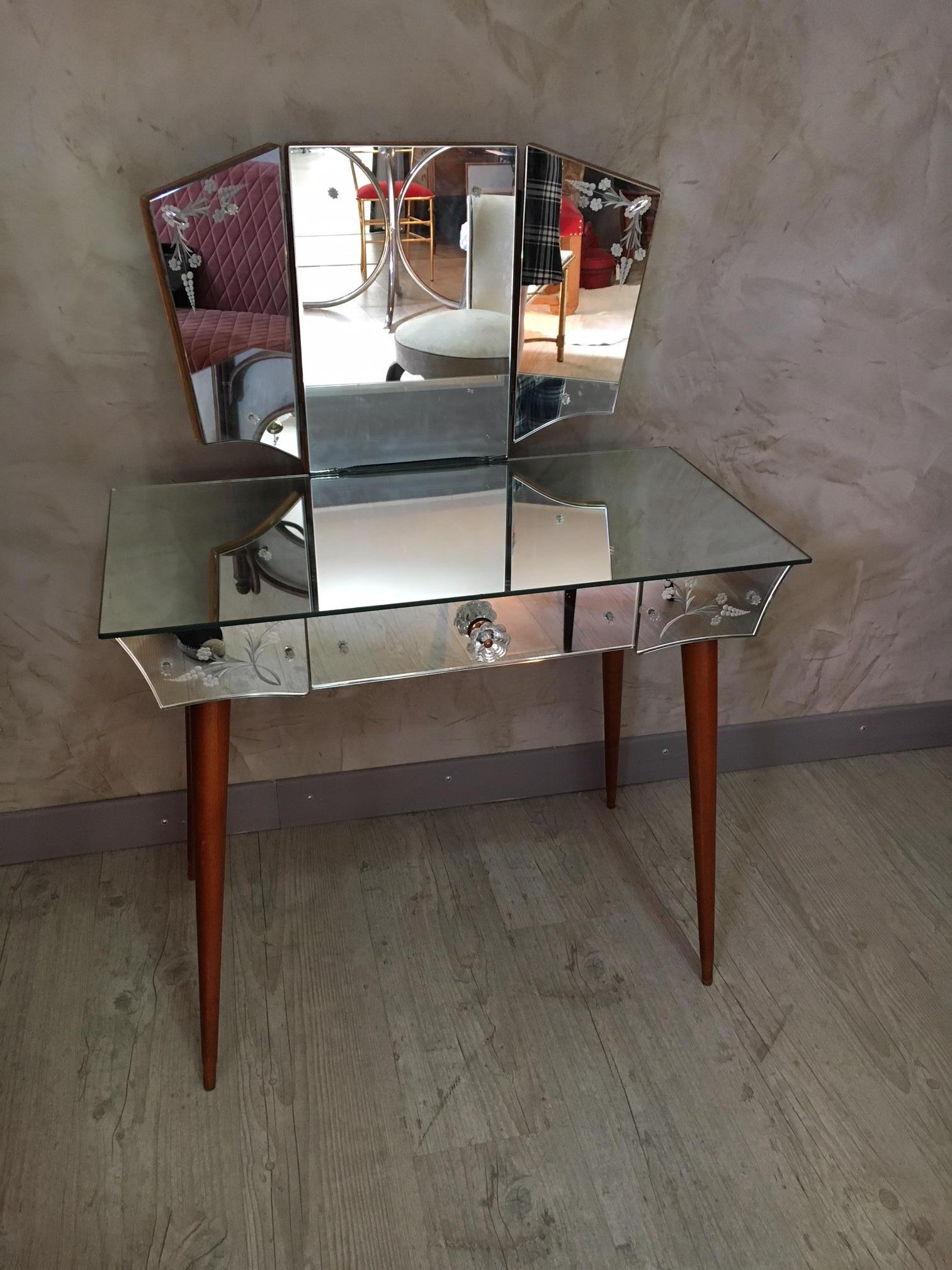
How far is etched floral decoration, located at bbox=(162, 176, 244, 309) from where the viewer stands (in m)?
1.34

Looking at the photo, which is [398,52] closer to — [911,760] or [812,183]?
[812,183]

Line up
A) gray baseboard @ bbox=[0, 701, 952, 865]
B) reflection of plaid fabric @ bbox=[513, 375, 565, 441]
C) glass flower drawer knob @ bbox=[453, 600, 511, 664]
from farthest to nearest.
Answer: gray baseboard @ bbox=[0, 701, 952, 865] → reflection of plaid fabric @ bbox=[513, 375, 565, 441] → glass flower drawer knob @ bbox=[453, 600, 511, 664]

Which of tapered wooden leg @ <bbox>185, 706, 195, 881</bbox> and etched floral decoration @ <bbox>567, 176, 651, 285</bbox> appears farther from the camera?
tapered wooden leg @ <bbox>185, 706, 195, 881</bbox>

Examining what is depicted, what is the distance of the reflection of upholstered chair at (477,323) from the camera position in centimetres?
146

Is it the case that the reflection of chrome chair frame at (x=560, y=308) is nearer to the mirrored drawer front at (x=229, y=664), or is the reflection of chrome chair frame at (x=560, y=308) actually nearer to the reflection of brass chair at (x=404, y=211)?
the reflection of brass chair at (x=404, y=211)

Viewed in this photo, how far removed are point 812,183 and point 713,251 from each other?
18 centimetres

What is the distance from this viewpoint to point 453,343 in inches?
60.0

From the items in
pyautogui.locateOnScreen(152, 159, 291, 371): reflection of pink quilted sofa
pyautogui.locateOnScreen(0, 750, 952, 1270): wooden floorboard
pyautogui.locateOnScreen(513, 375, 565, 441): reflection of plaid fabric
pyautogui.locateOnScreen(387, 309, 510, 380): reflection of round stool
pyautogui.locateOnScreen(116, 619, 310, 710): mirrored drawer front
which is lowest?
pyautogui.locateOnScreen(0, 750, 952, 1270): wooden floorboard

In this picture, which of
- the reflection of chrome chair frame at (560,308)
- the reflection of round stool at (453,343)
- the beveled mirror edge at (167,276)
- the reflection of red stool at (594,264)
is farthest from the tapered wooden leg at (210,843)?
the reflection of red stool at (594,264)

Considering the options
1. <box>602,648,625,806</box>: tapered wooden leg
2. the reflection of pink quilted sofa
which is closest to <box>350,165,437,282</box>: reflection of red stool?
the reflection of pink quilted sofa

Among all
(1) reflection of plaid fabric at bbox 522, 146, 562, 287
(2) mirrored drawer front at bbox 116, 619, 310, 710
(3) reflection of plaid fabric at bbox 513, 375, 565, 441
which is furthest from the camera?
(3) reflection of plaid fabric at bbox 513, 375, 565, 441

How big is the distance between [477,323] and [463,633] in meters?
0.48

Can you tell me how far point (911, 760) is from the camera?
222 cm

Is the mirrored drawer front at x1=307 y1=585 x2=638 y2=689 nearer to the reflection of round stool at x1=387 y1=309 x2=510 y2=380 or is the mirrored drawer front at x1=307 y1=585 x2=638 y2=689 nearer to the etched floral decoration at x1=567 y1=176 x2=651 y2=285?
the reflection of round stool at x1=387 y1=309 x2=510 y2=380
